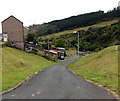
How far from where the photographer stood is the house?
61.4 metres

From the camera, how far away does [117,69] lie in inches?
838

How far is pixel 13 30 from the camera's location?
6197cm

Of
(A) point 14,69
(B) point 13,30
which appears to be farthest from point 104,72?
(B) point 13,30

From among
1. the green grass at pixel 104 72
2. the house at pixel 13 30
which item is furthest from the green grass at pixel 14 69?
the house at pixel 13 30

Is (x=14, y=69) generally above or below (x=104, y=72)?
below

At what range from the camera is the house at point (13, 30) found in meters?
61.4

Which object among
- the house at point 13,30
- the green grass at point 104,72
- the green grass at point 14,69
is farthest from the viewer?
the house at point 13,30

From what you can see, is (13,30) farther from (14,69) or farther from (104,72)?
(104,72)

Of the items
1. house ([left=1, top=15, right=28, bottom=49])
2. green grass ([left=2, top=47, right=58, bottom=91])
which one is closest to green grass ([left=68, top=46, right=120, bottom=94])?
green grass ([left=2, top=47, right=58, bottom=91])

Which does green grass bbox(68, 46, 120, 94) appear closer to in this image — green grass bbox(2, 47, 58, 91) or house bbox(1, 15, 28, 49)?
green grass bbox(2, 47, 58, 91)

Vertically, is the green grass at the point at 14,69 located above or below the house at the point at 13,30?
below

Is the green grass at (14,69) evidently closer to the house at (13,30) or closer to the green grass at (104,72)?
the green grass at (104,72)

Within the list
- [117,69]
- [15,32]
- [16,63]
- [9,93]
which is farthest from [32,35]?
[9,93]

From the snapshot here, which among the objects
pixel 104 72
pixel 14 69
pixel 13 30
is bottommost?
pixel 14 69
